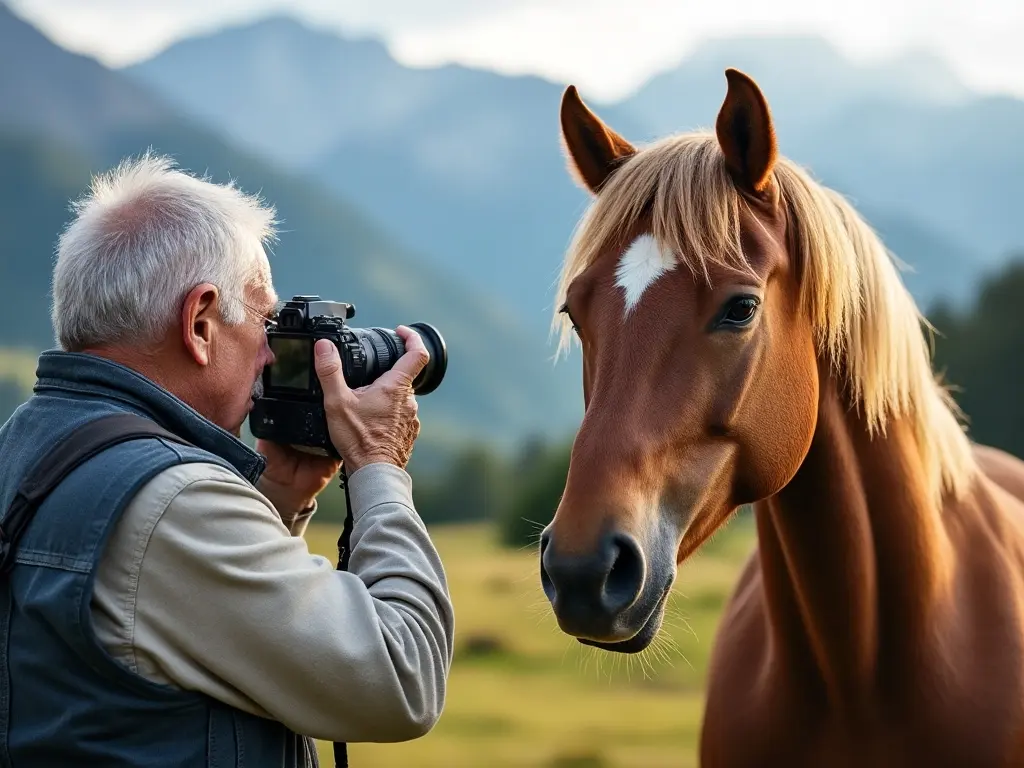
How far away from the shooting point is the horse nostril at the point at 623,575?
163cm

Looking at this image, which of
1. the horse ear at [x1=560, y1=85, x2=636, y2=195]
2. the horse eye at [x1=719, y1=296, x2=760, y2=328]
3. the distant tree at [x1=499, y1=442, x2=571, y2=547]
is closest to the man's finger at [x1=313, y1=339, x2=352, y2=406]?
the horse eye at [x1=719, y1=296, x2=760, y2=328]

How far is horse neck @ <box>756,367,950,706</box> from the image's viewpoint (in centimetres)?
213

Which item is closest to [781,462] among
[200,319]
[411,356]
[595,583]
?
[595,583]

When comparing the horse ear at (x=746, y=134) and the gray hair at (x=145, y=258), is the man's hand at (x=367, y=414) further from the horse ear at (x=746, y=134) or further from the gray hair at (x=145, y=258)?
the horse ear at (x=746, y=134)

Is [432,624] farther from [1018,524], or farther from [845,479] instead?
[1018,524]

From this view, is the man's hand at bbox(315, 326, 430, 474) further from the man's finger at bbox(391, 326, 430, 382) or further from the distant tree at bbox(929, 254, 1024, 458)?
the distant tree at bbox(929, 254, 1024, 458)

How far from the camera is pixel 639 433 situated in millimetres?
1752

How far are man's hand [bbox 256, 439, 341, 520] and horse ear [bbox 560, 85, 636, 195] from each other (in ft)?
3.08

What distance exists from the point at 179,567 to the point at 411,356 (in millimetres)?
651

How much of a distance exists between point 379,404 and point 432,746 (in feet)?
22.5

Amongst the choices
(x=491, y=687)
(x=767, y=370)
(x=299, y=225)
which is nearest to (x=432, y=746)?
(x=491, y=687)

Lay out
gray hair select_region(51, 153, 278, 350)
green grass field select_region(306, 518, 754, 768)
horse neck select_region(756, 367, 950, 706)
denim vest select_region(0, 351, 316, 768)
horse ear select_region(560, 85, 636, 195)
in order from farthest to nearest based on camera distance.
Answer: green grass field select_region(306, 518, 754, 768)
horse ear select_region(560, 85, 636, 195)
horse neck select_region(756, 367, 950, 706)
gray hair select_region(51, 153, 278, 350)
denim vest select_region(0, 351, 316, 768)

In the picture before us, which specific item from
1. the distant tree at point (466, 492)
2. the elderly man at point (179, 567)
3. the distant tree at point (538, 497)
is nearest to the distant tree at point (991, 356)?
the distant tree at point (538, 497)

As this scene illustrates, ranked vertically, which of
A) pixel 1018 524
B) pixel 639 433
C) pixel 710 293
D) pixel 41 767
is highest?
pixel 710 293
